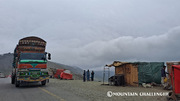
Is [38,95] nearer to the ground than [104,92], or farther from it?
farther from it

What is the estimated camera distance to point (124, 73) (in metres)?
17.3

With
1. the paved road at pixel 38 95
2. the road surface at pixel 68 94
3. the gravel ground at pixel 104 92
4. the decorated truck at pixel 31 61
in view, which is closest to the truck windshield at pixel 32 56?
the decorated truck at pixel 31 61

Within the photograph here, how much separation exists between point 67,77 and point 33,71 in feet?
50.4

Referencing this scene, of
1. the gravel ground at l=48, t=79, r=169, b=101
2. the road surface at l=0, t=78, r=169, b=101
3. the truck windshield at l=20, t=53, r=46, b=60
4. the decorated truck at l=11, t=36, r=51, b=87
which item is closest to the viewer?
the road surface at l=0, t=78, r=169, b=101

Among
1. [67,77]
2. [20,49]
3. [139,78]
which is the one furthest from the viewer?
[67,77]

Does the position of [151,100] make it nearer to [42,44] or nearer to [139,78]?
[139,78]

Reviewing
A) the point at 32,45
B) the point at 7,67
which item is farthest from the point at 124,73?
the point at 7,67

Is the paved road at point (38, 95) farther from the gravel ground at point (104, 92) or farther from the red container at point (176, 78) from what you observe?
the red container at point (176, 78)

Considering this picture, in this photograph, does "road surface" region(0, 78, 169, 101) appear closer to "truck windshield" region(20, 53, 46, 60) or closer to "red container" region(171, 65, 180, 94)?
"red container" region(171, 65, 180, 94)

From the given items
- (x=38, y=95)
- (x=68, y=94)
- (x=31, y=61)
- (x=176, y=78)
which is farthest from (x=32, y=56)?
(x=176, y=78)

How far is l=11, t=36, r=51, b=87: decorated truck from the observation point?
45.0 feet

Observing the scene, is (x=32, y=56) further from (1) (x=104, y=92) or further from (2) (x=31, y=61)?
(1) (x=104, y=92)

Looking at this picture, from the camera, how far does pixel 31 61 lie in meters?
14.1

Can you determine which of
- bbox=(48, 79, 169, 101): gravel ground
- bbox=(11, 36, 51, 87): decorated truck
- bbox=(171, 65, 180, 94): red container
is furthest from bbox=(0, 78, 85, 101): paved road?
bbox=(171, 65, 180, 94): red container
